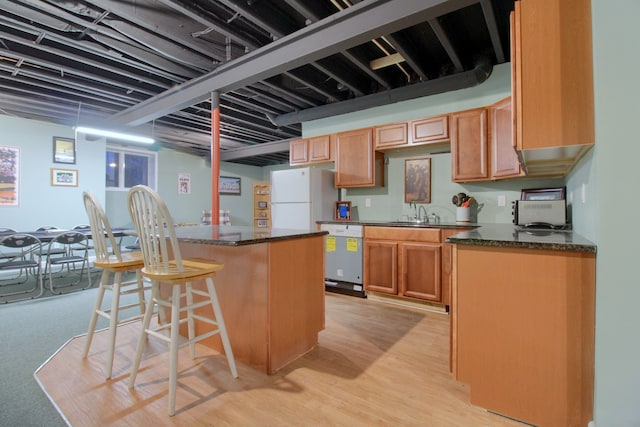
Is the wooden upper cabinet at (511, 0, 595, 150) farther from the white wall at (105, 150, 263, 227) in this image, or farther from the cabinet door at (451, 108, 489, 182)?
the white wall at (105, 150, 263, 227)

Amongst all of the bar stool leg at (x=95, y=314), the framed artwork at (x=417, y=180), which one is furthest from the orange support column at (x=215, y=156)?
the framed artwork at (x=417, y=180)

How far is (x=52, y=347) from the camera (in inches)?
90.4

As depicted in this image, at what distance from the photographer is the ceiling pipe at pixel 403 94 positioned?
330cm

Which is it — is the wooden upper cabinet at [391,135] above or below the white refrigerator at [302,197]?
above

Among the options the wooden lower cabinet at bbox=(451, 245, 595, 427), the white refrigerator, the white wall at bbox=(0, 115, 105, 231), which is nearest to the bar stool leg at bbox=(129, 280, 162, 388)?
the wooden lower cabinet at bbox=(451, 245, 595, 427)

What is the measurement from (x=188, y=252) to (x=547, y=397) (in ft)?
8.04

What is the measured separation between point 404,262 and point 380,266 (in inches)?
12.1

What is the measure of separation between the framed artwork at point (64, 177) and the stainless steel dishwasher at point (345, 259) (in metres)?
4.97

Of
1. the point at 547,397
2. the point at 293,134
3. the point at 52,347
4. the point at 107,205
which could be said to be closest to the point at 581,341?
the point at 547,397

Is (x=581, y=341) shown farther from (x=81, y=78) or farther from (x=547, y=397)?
(x=81, y=78)

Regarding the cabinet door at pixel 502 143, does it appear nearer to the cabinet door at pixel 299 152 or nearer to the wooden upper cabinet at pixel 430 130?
the wooden upper cabinet at pixel 430 130

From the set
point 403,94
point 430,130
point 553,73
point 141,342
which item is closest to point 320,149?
point 403,94

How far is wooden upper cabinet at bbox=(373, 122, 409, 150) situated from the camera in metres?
Answer: 3.76

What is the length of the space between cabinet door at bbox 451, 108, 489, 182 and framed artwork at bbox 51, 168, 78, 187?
6.43m
